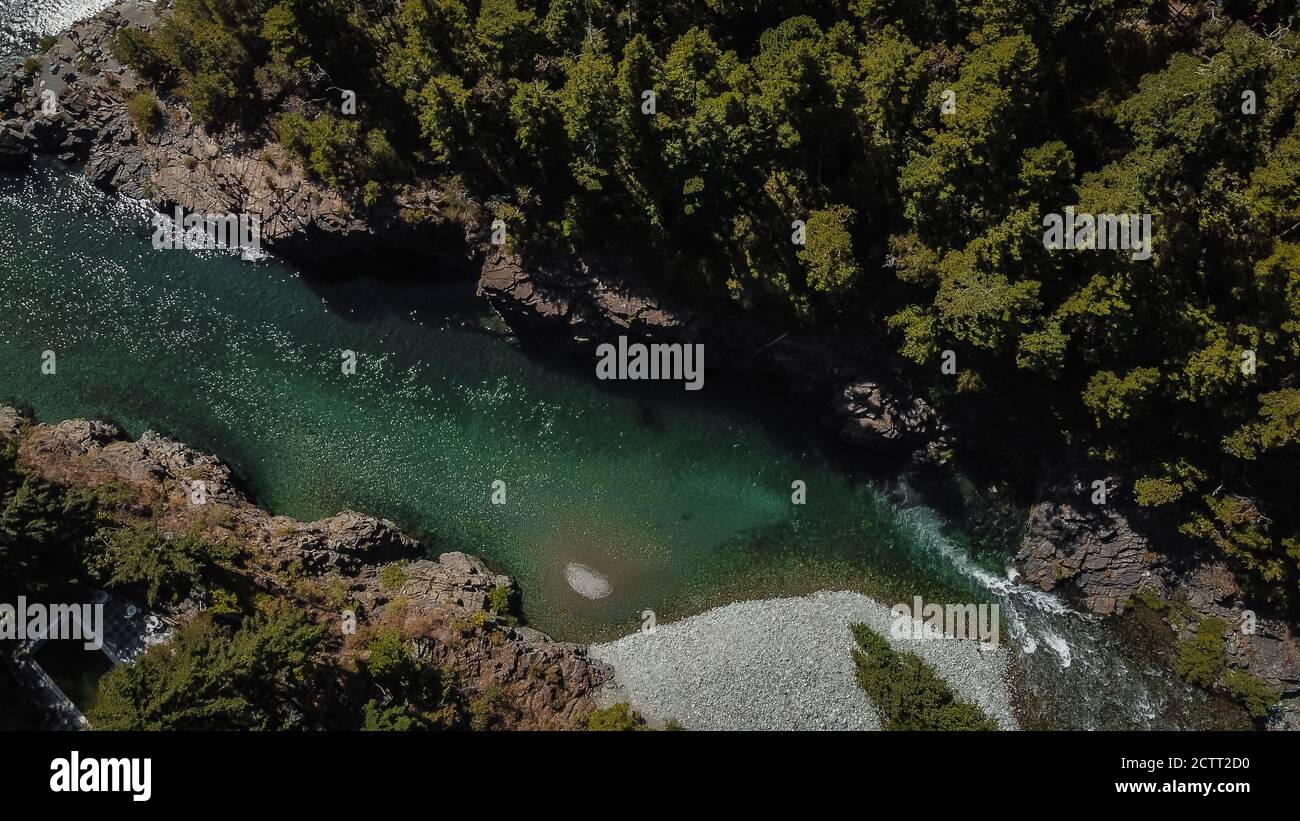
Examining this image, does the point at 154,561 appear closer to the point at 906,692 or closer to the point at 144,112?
the point at 144,112

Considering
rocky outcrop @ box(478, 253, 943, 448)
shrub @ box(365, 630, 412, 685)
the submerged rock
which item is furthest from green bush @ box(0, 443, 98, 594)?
the submerged rock

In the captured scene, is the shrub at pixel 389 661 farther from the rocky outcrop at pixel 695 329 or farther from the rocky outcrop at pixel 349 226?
the rocky outcrop at pixel 695 329

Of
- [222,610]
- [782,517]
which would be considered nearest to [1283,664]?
[782,517]

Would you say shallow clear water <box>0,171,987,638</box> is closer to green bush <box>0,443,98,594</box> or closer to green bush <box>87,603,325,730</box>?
green bush <box>0,443,98,594</box>

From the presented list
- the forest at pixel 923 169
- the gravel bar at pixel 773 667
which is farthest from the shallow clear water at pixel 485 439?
the forest at pixel 923 169

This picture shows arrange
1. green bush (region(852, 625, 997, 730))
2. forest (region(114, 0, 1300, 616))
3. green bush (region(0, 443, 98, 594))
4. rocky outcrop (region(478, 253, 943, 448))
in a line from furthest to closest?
rocky outcrop (region(478, 253, 943, 448)), green bush (region(852, 625, 997, 730)), green bush (region(0, 443, 98, 594)), forest (region(114, 0, 1300, 616))
